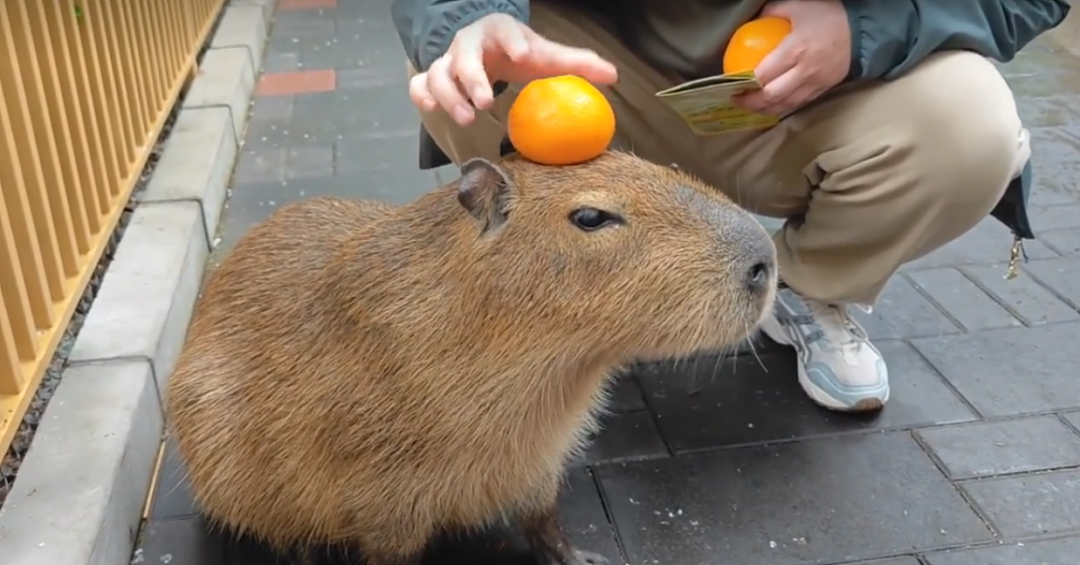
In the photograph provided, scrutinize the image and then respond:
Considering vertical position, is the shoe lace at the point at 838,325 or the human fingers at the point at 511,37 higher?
the human fingers at the point at 511,37

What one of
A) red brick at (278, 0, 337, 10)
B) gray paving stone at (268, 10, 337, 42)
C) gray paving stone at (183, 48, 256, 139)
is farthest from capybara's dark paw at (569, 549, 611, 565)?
red brick at (278, 0, 337, 10)

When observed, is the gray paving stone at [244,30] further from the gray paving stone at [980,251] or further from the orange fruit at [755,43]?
the orange fruit at [755,43]

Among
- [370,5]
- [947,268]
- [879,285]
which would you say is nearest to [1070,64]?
[947,268]

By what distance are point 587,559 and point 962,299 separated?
1.32m

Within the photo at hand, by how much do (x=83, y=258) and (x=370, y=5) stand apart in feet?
11.1

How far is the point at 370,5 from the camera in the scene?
5.37 m

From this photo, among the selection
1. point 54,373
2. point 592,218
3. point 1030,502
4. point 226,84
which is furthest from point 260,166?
point 1030,502

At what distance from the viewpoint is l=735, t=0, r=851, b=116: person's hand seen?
1.67 meters

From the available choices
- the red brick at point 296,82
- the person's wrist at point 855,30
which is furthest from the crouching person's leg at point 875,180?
the red brick at point 296,82

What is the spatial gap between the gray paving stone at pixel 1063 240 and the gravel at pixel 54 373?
243cm

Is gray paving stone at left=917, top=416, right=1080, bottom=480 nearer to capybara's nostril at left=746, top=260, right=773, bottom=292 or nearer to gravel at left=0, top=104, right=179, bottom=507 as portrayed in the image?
capybara's nostril at left=746, top=260, right=773, bottom=292

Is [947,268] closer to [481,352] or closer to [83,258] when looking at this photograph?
[481,352]

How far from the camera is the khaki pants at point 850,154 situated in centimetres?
182

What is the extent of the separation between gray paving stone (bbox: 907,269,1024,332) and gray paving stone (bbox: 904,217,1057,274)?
56 mm
